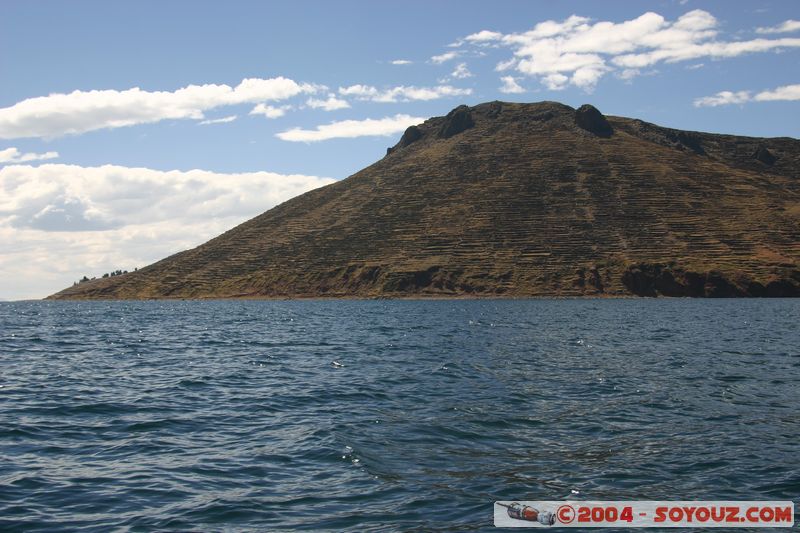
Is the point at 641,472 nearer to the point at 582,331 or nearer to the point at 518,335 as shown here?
the point at 518,335

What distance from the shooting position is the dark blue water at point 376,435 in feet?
44.9

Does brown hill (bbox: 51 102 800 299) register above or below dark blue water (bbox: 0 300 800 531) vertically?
above

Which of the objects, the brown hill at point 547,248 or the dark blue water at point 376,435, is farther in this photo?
the brown hill at point 547,248

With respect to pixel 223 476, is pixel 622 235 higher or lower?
higher

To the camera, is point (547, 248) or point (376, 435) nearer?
point (376, 435)

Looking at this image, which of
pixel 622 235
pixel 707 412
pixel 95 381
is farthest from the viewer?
pixel 622 235

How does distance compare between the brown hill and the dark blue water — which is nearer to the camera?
the dark blue water

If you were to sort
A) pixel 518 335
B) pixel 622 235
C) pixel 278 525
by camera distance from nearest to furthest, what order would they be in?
pixel 278 525 → pixel 518 335 → pixel 622 235

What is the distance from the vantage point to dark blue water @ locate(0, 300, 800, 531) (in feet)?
44.9

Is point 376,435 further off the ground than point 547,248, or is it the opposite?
point 547,248

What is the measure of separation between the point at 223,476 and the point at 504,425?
884 cm

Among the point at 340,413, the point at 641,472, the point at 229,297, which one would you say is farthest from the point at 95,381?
the point at 229,297

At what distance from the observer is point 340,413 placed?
2289 cm

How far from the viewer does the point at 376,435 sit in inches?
771
